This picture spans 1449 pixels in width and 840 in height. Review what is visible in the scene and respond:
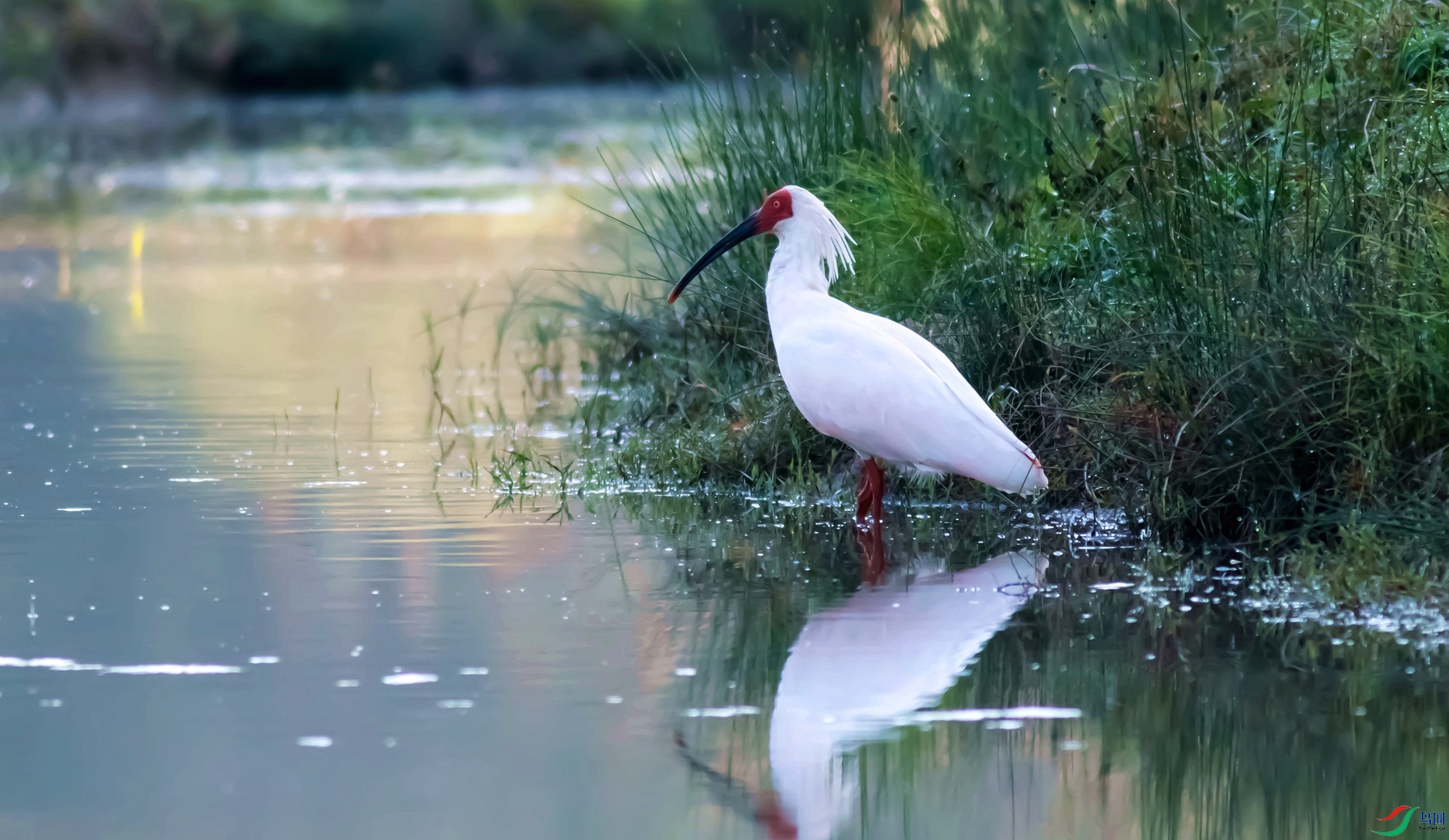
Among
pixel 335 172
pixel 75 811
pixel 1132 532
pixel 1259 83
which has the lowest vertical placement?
pixel 75 811

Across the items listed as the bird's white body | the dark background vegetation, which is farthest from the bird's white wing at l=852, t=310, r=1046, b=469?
the dark background vegetation

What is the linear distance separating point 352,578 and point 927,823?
2.45 m

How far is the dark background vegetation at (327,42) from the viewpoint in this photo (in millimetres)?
33375

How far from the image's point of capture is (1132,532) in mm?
6359

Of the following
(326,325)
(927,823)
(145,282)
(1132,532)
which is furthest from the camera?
(145,282)

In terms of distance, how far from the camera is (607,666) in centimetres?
486

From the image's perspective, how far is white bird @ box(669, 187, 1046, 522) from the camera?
254 inches

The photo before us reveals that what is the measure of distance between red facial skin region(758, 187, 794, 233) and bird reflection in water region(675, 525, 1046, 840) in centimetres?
159

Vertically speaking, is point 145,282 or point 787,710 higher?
point 145,282

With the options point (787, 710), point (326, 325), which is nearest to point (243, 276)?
point (326, 325)

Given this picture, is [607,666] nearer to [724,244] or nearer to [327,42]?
[724,244]

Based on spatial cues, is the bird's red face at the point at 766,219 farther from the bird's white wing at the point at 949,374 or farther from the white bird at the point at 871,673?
the white bird at the point at 871,673

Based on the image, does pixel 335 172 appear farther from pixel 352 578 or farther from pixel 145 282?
pixel 352 578

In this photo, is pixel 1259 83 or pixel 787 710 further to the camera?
pixel 1259 83
